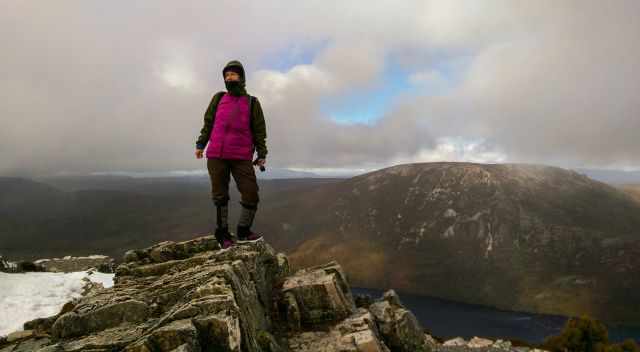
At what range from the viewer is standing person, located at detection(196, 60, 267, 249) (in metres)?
13.6

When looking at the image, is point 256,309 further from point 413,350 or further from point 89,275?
point 89,275

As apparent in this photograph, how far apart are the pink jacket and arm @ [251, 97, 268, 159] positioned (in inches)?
11.2

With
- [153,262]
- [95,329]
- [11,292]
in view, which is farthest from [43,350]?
[11,292]

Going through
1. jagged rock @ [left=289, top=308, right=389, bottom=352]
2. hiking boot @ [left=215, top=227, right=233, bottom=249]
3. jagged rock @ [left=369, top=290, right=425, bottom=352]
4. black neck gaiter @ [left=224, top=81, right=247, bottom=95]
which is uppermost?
black neck gaiter @ [left=224, top=81, right=247, bottom=95]

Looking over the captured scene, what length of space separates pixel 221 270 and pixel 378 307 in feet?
33.7

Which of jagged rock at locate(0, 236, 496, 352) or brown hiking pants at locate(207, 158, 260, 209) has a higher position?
brown hiking pants at locate(207, 158, 260, 209)

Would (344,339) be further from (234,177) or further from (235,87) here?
(235,87)

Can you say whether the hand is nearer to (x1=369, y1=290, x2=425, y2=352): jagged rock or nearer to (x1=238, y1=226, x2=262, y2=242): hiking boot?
(x1=238, y1=226, x2=262, y2=242): hiking boot

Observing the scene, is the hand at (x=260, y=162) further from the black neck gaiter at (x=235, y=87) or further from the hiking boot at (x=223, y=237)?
the hiking boot at (x=223, y=237)

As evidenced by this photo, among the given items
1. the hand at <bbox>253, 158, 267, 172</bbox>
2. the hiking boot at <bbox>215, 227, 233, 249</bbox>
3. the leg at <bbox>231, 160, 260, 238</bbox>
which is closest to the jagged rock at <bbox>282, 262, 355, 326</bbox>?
the hiking boot at <bbox>215, 227, 233, 249</bbox>

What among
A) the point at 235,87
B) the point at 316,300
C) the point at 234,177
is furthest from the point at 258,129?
the point at 316,300

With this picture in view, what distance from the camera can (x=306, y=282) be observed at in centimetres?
1786

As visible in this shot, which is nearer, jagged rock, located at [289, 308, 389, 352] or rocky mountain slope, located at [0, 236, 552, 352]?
rocky mountain slope, located at [0, 236, 552, 352]

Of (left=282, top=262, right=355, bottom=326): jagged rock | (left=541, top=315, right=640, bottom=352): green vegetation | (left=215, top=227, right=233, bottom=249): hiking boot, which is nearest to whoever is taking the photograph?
(left=215, top=227, right=233, bottom=249): hiking boot
